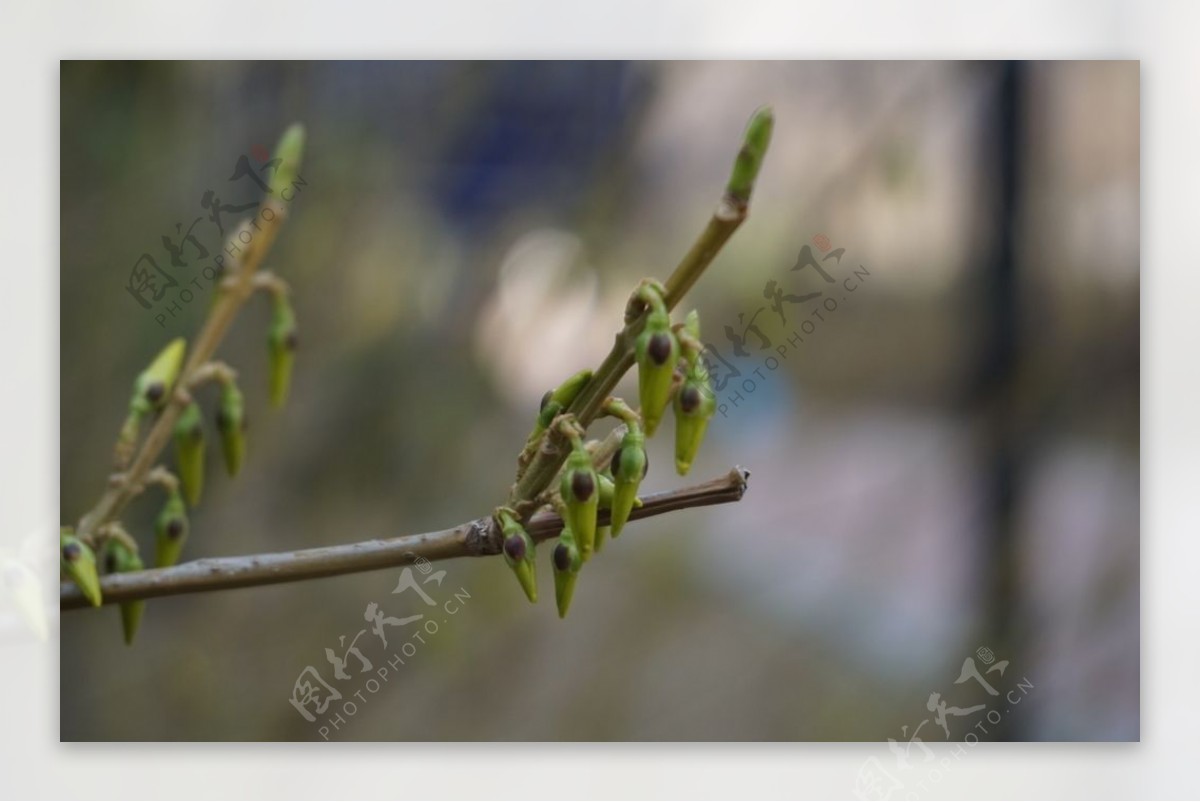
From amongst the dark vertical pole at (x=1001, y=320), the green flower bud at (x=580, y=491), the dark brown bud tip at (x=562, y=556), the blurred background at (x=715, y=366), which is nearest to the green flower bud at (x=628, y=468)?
the green flower bud at (x=580, y=491)

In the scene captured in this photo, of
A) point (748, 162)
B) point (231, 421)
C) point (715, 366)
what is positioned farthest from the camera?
point (715, 366)

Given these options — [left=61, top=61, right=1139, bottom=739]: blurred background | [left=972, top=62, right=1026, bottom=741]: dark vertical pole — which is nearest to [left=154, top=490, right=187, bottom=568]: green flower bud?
[left=61, top=61, right=1139, bottom=739]: blurred background

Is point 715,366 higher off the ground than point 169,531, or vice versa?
point 715,366

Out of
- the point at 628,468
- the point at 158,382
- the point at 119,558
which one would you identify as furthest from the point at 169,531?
the point at 628,468

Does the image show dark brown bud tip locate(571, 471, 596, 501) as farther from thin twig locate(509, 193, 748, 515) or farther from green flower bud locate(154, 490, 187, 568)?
green flower bud locate(154, 490, 187, 568)

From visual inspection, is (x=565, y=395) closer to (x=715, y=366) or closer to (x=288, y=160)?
(x=715, y=366)

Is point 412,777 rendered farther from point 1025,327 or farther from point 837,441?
point 1025,327
